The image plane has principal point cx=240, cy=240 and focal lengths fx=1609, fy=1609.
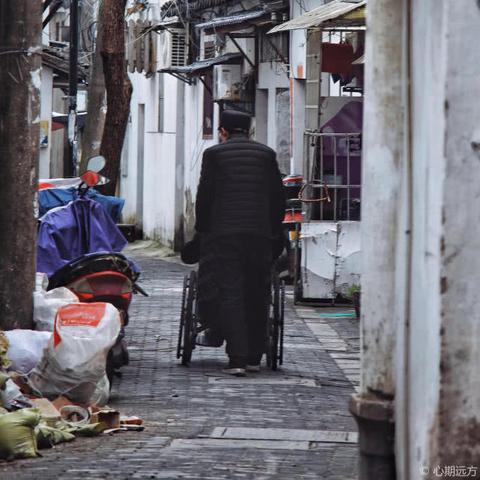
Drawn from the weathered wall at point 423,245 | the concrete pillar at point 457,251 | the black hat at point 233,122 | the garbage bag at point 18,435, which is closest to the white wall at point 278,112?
the black hat at point 233,122

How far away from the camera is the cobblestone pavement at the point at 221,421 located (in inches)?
306

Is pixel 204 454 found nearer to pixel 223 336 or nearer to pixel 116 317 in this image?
pixel 116 317

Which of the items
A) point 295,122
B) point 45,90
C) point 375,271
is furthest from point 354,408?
point 45,90

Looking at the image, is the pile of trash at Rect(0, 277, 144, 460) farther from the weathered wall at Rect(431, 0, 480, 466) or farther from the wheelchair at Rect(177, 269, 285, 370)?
the weathered wall at Rect(431, 0, 480, 466)

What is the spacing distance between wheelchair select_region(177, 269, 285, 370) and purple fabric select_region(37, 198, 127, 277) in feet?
2.01

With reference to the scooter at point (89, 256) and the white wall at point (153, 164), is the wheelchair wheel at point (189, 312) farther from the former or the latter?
the white wall at point (153, 164)

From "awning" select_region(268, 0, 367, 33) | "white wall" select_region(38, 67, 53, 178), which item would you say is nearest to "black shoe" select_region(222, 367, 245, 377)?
"awning" select_region(268, 0, 367, 33)

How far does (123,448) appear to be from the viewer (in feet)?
27.7

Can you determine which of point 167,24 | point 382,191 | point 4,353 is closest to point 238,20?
point 167,24

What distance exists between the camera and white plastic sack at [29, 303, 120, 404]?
948cm

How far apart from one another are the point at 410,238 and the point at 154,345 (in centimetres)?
829

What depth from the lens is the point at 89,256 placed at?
1084 centimetres

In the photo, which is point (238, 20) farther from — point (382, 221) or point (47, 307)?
point (382, 221)

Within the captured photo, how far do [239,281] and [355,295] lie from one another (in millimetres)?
5210
